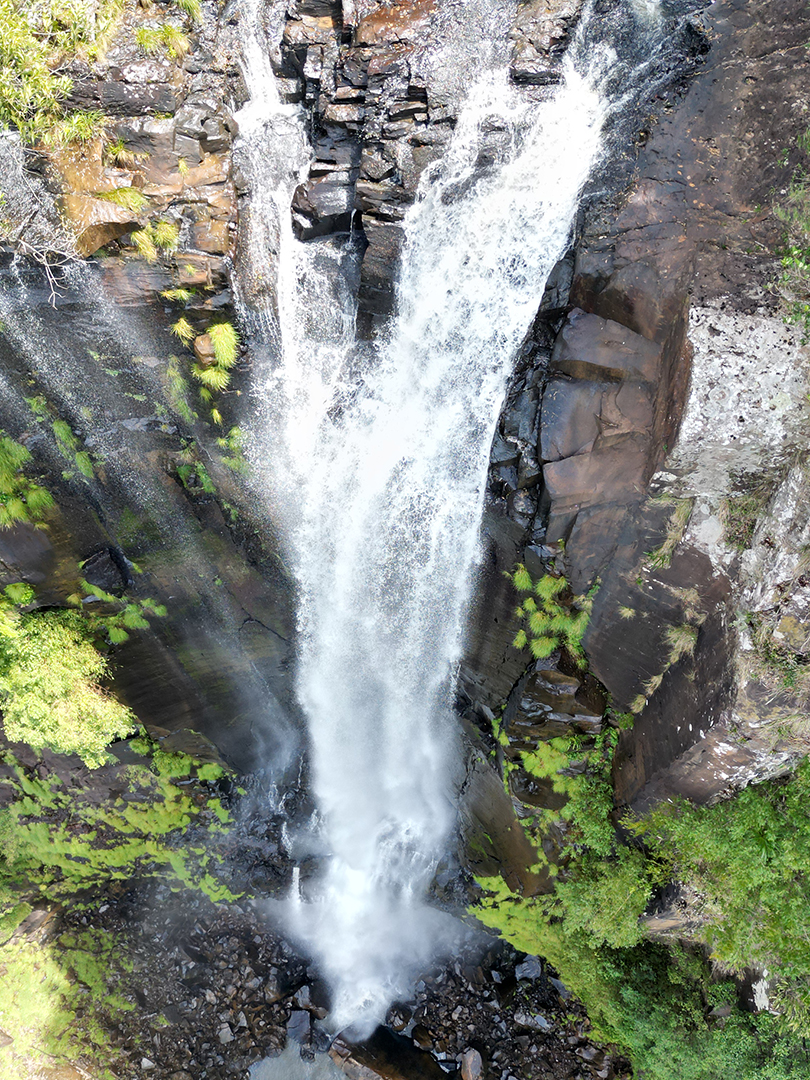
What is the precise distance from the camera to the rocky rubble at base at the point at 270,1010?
36.4ft

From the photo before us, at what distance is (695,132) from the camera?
6.83 metres

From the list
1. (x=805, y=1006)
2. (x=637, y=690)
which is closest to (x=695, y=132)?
(x=637, y=690)

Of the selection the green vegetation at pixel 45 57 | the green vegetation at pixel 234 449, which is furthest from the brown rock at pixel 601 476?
the green vegetation at pixel 45 57

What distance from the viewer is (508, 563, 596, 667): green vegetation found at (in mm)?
8500

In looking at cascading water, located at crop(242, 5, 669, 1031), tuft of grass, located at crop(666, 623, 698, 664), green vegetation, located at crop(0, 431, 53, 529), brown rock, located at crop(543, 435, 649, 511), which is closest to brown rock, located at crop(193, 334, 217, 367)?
cascading water, located at crop(242, 5, 669, 1031)

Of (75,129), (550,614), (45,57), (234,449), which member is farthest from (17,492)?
(550,614)

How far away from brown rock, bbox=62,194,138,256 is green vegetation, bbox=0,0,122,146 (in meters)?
0.97

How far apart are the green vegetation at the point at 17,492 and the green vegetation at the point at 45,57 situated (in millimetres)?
4258

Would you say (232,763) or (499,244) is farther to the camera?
(232,763)

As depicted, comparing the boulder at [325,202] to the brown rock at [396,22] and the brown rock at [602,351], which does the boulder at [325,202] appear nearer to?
the brown rock at [396,22]

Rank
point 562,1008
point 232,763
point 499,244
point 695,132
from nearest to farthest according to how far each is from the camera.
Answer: point 695,132 < point 499,244 < point 562,1008 < point 232,763

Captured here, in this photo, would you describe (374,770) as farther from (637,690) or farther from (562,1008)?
(637,690)

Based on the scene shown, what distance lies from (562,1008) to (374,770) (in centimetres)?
574

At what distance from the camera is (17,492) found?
9.16 meters
